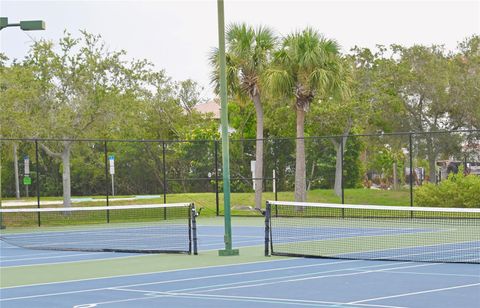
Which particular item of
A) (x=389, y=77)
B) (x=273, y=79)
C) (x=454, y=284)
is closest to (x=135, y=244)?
(x=454, y=284)

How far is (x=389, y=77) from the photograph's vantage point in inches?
1922

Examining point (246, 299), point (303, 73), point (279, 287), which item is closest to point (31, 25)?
point (279, 287)

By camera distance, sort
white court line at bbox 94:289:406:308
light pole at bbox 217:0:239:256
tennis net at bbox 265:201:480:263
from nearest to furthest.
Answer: white court line at bbox 94:289:406:308
light pole at bbox 217:0:239:256
tennis net at bbox 265:201:480:263

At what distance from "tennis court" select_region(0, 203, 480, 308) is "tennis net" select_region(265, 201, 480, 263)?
70cm

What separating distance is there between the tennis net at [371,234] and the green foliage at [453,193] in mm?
643

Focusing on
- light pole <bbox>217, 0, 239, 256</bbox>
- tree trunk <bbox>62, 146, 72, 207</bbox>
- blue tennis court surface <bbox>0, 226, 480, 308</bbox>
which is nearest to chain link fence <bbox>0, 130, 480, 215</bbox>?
tree trunk <bbox>62, 146, 72, 207</bbox>

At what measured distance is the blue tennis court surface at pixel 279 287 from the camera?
11.8m

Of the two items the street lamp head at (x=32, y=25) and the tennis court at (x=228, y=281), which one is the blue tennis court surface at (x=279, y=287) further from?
the street lamp head at (x=32, y=25)

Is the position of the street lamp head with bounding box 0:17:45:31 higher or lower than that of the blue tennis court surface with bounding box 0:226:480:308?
higher

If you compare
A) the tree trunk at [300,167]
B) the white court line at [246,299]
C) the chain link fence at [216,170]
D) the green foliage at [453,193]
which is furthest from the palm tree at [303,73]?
the white court line at [246,299]

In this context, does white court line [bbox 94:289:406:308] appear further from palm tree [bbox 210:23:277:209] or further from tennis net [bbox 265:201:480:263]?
palm tree [bbox 210:23:277:209]

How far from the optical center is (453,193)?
32875mm

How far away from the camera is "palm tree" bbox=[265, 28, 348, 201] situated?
113 feet

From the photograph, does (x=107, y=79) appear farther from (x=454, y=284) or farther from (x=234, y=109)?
(x=454, y=284)
